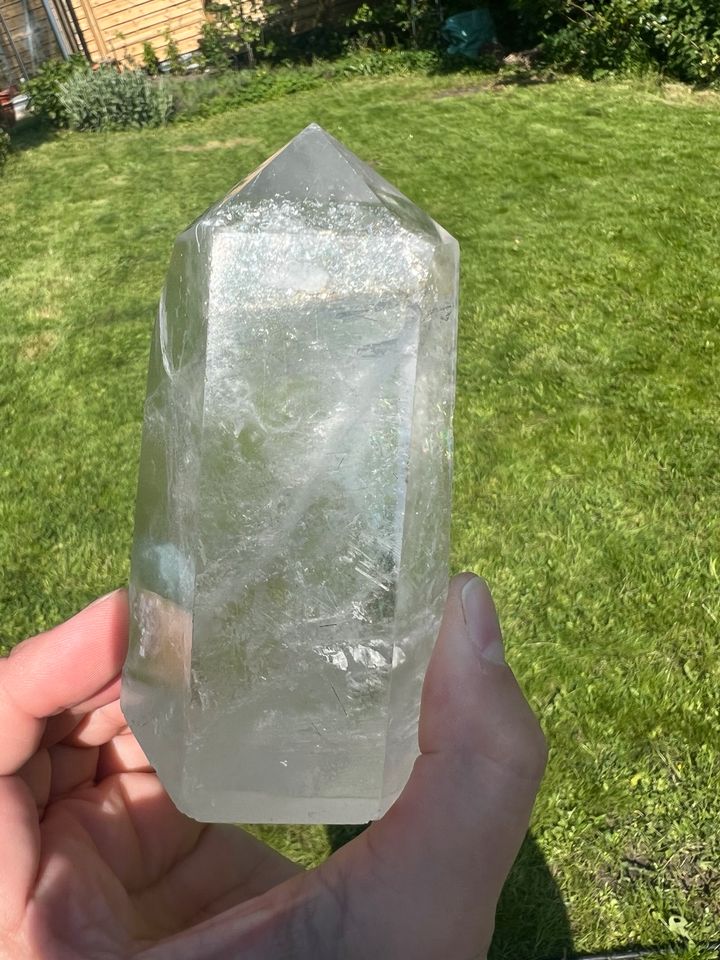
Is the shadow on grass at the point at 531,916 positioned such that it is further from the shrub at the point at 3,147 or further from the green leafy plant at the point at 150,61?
the green leafy plant at the point at 150,61

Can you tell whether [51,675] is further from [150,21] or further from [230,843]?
[150,21]

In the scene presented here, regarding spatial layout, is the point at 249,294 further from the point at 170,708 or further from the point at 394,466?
the point at 170,708

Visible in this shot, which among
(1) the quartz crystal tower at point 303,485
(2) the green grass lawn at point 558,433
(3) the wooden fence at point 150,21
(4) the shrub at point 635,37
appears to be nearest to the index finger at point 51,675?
(1) the quartz crystal tower at point 303,485

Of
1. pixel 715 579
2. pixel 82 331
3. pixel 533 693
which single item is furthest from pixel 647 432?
pixel 82 331

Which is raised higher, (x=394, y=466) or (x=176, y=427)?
(x=176, y=427)

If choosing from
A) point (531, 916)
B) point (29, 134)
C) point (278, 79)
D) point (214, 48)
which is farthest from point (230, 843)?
point (214, 48)

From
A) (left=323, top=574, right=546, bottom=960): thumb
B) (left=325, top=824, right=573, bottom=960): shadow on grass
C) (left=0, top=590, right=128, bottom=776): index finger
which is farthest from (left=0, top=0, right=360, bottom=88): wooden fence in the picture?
(left=323, top=574, right=546, bottom=960): thumb
